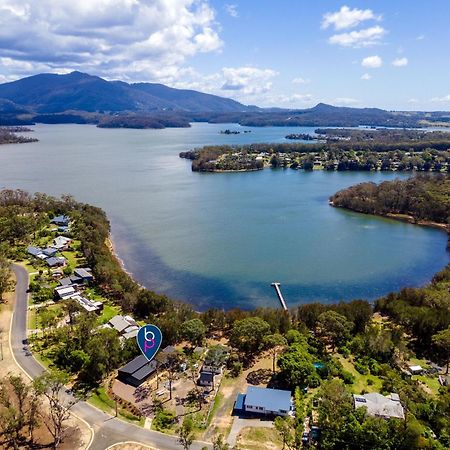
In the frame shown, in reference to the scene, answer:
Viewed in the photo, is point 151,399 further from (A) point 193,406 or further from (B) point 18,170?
(B) point 18,170

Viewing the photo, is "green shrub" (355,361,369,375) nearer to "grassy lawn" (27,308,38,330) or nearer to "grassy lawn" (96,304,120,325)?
"grassy lawn" (96,304,120,325)

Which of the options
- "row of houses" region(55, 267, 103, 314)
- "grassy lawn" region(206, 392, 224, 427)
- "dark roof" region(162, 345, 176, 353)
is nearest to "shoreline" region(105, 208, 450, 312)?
"row of houses" region(55, 267, 103, 314)

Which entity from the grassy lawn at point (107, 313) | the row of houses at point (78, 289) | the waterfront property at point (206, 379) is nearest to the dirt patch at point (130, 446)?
the waterfront property at point (206, 379)

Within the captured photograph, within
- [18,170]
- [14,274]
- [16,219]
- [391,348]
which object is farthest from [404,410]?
[18,170]

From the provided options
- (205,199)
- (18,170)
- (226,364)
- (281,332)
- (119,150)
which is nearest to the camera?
(226,364)

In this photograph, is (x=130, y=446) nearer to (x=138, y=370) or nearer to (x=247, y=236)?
(x=138, y=370)

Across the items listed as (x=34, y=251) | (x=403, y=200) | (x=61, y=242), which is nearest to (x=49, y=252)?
(x=34, y=251)
